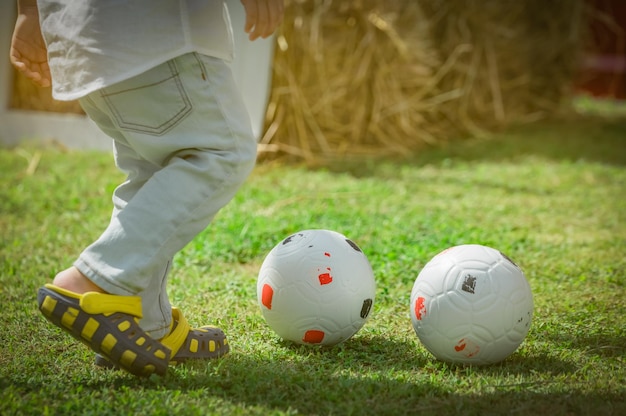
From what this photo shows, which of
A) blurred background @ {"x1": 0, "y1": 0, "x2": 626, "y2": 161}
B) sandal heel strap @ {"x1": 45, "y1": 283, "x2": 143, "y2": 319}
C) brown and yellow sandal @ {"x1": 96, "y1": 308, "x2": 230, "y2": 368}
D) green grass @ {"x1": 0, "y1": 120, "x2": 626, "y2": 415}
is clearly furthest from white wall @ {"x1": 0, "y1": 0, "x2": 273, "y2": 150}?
sandal heel strap @ {"x1": 45, "y1": 283, "x2": 143, "y2": 319}

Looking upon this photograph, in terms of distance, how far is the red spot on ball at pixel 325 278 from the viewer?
Answer: 108 inches

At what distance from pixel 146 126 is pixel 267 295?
0.92 meters

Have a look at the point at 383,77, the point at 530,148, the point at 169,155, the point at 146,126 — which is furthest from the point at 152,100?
the point at 530,148

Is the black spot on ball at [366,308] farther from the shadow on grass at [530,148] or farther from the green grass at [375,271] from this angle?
the shadow on grass at [530,148]

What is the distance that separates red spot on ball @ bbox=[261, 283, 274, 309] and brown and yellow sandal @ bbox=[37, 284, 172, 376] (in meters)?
0.64

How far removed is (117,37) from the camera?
216cm

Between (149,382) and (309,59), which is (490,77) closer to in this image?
(309,59)

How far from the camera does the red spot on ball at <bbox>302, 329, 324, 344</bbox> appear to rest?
2734 millimetres

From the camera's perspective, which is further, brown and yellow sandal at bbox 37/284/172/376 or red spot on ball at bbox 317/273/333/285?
red spot on ball at bbox 317/273/333/285

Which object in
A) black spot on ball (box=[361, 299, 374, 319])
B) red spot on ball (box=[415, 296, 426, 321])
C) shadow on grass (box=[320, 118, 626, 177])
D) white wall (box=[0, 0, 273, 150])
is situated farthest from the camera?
white wall (box=[0, 0, 273, 150])

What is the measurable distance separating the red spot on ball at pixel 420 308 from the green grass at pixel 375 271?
7.0 inches

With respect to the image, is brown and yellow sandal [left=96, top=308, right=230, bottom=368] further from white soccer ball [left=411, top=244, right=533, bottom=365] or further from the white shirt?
the white shirt

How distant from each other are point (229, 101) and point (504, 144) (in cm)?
608

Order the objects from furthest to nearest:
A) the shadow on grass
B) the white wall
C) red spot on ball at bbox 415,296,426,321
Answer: the white wall → the shadow on grass → red spot on ball at bbox 415,296,426,321
